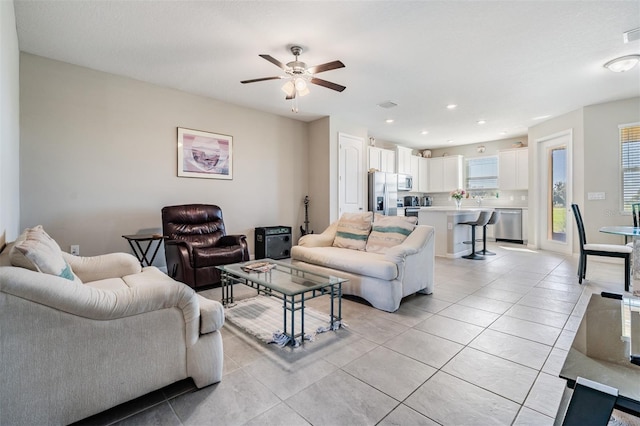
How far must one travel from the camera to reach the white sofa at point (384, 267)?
2783 mm

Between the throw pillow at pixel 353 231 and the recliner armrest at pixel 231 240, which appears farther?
the recliner armrest at pixel 231 240

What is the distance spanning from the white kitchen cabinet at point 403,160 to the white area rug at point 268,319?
229 inches

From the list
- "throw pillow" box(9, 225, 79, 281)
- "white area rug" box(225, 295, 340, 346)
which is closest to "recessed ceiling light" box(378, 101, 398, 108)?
"white area rug" box(225, 295, 340, 346)

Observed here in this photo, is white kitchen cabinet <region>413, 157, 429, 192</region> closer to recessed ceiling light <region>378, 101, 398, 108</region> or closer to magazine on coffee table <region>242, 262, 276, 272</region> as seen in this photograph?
recessed ceiling light <region>378, 101, 398, 108</region>

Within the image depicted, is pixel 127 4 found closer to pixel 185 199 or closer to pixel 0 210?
pixel 0 210

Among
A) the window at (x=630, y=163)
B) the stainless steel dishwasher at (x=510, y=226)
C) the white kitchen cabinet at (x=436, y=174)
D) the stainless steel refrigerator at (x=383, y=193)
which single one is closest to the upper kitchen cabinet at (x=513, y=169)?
the stainless steel dishwasher at (x=510, y=226)

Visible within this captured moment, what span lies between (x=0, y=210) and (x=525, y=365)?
11.3ft

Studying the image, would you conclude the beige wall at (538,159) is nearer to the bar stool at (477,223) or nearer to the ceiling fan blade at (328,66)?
the bar stool at (477,223)

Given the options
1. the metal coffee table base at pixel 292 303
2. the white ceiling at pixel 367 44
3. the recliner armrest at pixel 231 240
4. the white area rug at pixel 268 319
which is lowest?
the white area rug at pixel 268 319

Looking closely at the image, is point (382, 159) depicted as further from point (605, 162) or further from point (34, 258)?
point (34, 258)

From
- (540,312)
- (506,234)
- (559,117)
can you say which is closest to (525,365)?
(540,312)

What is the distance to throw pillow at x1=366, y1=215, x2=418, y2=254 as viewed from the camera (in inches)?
130

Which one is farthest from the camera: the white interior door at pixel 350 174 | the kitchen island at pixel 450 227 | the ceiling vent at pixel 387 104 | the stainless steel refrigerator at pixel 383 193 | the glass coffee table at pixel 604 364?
the stainless steel refrigerator at pixel 383 193

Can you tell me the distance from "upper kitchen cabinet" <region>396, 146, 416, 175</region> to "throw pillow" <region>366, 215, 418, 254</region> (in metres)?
4.56
